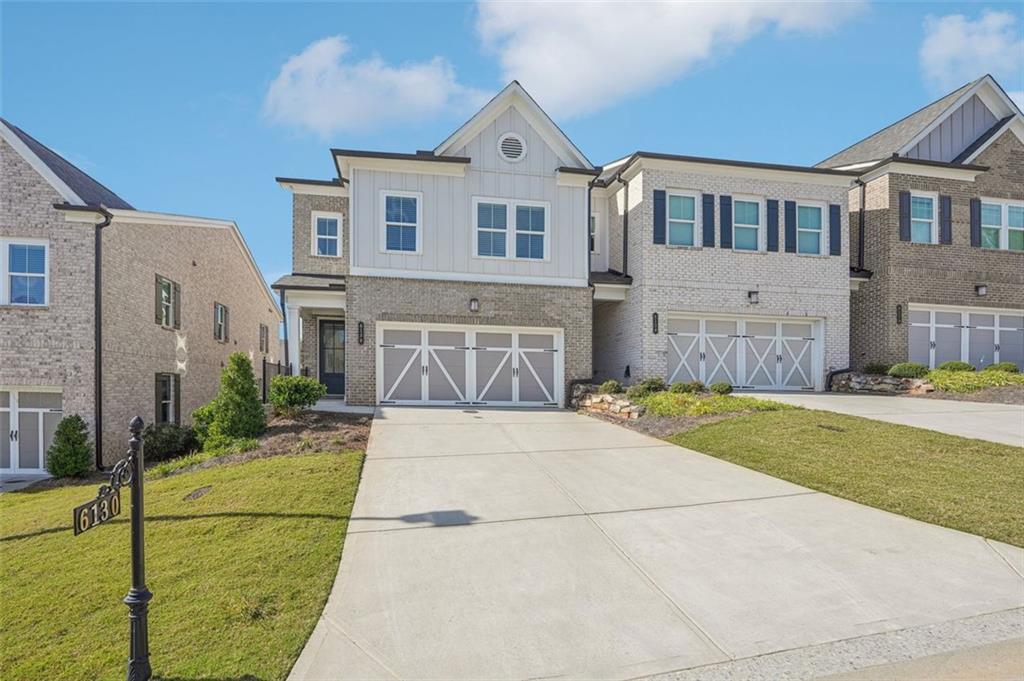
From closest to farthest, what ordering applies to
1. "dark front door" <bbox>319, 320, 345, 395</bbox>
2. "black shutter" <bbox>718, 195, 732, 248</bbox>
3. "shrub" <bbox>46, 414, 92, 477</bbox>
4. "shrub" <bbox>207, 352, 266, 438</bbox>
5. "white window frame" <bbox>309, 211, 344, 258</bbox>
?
"shrub" <bbox>207, 352, 266, 438</bbox>
"shrub" <bbox>46, 414, 92, 477</bbox>
"black shutter" <bbox>718, 195, 732, 248</bbox>
"white window frame" <bbox>309, 211, 344, 258</bbox>
"dark front door" <bbox>319, 320, 345, 395</bbox>

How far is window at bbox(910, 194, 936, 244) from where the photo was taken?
16.6 meters

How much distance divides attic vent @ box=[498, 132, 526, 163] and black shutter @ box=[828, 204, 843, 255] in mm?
9562

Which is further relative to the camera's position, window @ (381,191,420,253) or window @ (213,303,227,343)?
window @ (213,303,227,343)

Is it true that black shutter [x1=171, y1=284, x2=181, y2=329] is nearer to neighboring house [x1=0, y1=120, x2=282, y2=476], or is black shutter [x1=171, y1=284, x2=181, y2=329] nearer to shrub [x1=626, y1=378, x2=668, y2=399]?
neighboring house [x1=0, y1=120, x2=282, y2=476]

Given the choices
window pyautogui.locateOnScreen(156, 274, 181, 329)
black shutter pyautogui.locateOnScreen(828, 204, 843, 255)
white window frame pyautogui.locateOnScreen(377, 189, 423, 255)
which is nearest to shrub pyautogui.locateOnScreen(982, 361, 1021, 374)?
black shutter pyautogui.locateOnScreen(828, 204, 843, 255)

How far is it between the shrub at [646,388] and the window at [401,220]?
6.81 meters

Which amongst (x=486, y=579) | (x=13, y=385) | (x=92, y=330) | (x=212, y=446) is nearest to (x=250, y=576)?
(x=486, y=579)

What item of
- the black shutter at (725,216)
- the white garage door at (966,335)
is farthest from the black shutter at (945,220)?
the black shutter at (725,216)

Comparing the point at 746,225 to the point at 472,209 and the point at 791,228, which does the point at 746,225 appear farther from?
the point at 472,209

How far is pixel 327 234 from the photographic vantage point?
58.4ft

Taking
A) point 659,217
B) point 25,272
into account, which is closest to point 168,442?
point 25,272

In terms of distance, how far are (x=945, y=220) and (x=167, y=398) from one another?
80.5 feet

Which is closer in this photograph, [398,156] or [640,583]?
[640,583]

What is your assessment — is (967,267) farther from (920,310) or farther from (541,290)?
(541,290)
